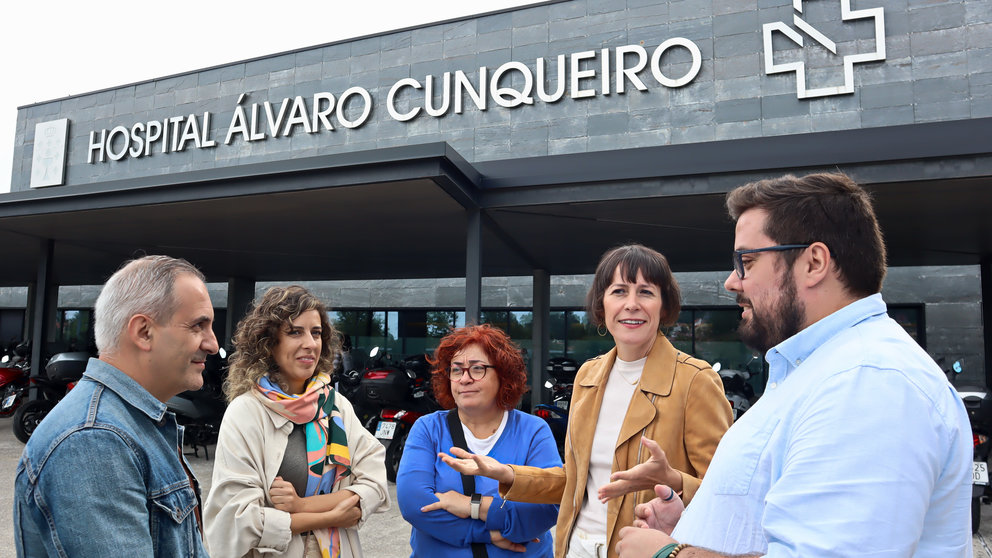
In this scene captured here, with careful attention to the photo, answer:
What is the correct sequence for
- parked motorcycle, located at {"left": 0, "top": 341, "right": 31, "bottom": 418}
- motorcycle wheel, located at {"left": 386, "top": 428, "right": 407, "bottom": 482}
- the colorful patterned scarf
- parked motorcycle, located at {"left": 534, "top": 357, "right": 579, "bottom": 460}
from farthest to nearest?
parked motorcycle, located at {"left": 0, "top": 341, "right": 31, "bottom": 418} → parked motorcycle, located at {"left": 534, "top": 357, "right": 579, "bottom": 460} → motorcycle wheel, located at {"left": 386, "top": 428, "right": 407, "bottom": 482} → the colorful patterned scarf

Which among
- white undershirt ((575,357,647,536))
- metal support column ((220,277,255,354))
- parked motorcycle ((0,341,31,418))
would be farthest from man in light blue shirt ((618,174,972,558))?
metal support column ((220,277,255,354))

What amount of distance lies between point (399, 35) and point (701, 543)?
12922mm

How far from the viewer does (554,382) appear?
8109 mm

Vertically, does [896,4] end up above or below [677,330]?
above

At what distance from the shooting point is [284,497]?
7.49ft

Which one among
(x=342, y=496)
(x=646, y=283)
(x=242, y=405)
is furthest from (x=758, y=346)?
A: (x=242, y=405)

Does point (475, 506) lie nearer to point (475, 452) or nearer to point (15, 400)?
point (475, 452)

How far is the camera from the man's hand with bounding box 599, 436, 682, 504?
1.70 m

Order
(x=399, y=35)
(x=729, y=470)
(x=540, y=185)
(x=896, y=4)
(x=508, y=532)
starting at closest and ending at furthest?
(x=729, y=470), (x=508, y=532), (x=540, y=185), (x=896, y=4), (x=399, y=35)

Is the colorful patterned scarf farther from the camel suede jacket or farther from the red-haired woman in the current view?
the camel suede jacket

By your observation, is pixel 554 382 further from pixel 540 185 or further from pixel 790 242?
pixel 790 242

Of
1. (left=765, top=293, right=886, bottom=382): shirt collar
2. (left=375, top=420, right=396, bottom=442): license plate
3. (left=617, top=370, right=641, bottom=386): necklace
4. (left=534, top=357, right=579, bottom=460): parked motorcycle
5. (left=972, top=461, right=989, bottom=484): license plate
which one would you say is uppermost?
(left=765, top=293, right=886, bottom=382): shirt collar

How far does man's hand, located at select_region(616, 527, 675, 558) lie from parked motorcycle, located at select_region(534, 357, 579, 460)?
17.8 ft

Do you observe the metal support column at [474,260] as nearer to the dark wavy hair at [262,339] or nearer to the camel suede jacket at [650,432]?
the dark wavy hair at [262,339]
